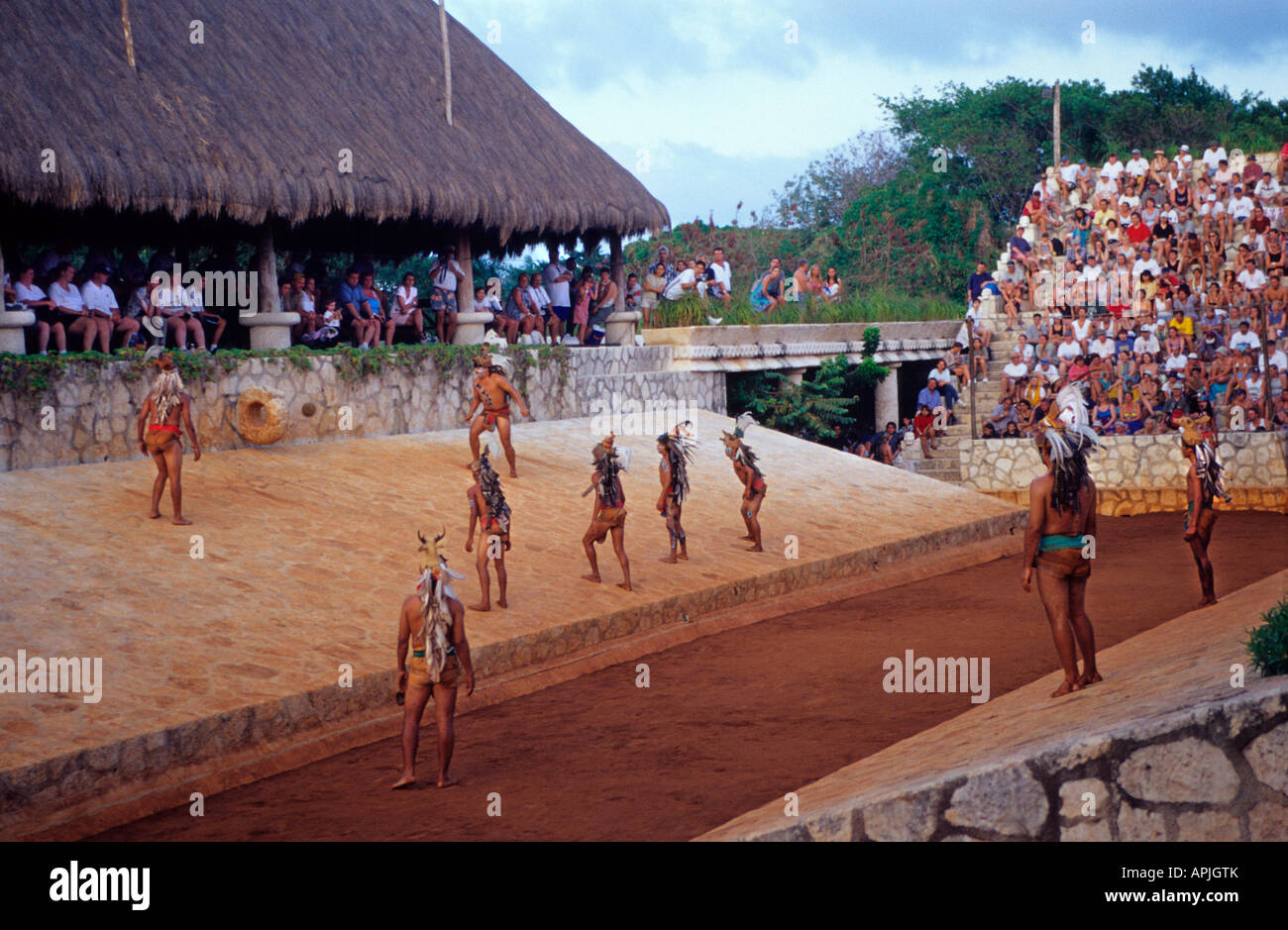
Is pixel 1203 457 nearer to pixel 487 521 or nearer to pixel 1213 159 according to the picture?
pixel 487 521

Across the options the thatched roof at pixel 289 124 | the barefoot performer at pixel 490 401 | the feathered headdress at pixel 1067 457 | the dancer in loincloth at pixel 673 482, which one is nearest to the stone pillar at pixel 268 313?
the thatched roof at pixel 289 124

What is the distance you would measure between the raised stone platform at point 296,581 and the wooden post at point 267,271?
2220mm

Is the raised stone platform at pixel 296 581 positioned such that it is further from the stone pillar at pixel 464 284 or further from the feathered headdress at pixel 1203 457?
the feathered headdress at pixel 1203 457

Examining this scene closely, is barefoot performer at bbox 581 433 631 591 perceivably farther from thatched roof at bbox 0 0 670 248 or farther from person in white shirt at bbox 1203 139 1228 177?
person in white shirt at bbox 1203 139 1228 177

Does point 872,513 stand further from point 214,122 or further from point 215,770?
point 215,770

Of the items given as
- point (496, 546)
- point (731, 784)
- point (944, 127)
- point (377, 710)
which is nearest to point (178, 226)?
point (496, 546)

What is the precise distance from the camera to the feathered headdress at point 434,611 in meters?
8.23

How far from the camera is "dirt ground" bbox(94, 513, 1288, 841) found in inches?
309

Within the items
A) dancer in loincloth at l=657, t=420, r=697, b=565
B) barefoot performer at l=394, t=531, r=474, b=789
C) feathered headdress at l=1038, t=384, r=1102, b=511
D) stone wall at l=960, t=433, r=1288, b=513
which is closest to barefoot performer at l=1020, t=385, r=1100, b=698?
feathered headdress at l=1038, t=384, r=1102, b=511

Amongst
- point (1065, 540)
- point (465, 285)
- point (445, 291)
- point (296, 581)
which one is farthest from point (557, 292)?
point (1065, 540)

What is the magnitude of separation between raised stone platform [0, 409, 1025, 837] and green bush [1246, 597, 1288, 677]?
19.8 feet

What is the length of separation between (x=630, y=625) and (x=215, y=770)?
4919mm

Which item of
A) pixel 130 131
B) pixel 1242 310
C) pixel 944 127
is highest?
pixel 944 127

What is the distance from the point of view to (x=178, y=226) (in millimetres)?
19562
